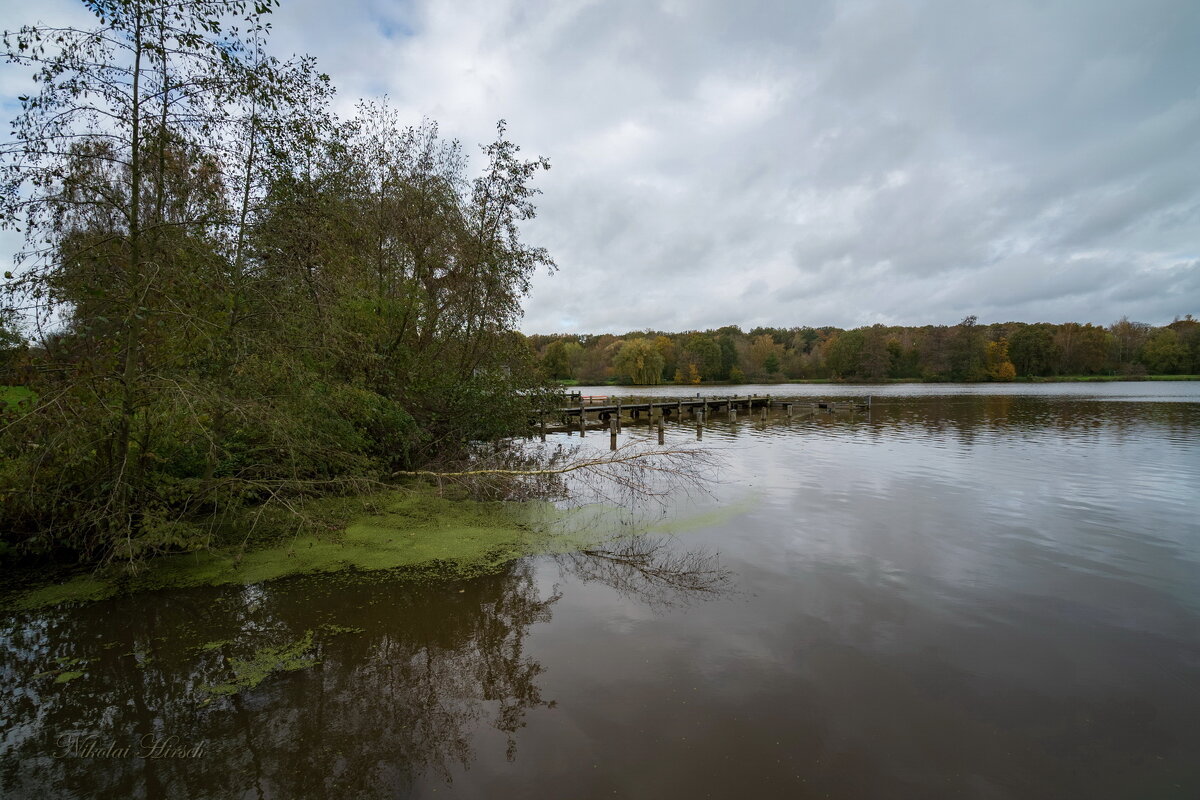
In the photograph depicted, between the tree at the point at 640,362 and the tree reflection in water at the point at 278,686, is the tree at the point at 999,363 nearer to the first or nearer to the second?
the tree at the point at 640,362

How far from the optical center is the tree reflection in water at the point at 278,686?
132 inches

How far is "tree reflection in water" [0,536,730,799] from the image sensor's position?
3.35 m

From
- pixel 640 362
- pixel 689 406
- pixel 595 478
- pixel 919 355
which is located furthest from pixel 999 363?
pixel 595 478

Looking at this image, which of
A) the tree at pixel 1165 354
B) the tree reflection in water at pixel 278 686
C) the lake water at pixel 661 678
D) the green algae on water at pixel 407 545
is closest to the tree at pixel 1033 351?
the tree at pixel 1165 354

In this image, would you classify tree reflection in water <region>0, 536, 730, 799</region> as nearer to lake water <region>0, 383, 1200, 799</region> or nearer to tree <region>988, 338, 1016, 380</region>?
lake water <region>0, 383, 1200, 799</region>

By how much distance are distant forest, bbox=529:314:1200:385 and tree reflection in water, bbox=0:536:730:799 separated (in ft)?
202

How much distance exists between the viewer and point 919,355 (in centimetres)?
8838

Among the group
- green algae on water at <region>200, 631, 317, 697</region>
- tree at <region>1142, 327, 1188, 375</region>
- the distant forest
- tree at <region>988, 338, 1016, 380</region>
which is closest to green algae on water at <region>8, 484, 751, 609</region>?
green algae on water at <region>200, 631, 317, 697</region>

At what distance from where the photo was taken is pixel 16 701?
13.2 ft

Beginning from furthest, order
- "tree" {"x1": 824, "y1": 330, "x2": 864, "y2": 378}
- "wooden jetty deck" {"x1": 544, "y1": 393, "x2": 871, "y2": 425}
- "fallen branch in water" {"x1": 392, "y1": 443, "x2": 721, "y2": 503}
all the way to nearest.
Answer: "tree" {"x1": 824, "y1": 330, "x2": 864, "y2": 378}
"wooden jetty deck" {"x1": 544, "y1": 393, "x2": 871, "y2": 425}
"fallen branch in water" {"x1": 392, "y1": 443, "x2": 721, "y2": 503}

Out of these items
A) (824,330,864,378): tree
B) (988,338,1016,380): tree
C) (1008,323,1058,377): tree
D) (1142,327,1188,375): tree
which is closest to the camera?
(1142,327,1188,375): tree

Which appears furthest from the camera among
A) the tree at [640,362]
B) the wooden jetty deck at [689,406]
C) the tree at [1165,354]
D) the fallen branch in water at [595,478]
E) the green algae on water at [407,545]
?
the tree at [640,362]

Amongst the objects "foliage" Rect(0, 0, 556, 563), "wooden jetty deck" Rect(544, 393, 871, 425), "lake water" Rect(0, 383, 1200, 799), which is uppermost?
"foliage" Rect(0, 0, 556, 563)

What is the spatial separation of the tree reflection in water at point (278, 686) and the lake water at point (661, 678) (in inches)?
0.8
